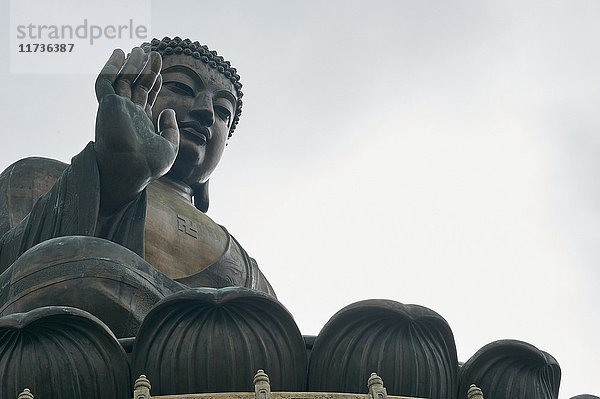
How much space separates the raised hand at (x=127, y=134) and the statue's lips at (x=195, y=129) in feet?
6.88

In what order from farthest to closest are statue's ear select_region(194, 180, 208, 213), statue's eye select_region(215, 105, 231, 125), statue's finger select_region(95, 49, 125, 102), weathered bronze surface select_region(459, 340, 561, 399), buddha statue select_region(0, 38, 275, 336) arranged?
1. statue's ear select_region(194, 180, 208, 213)
2. statue's eye select_region(215, 105, 231, 125)
3. statue's finger select_region(95, 49, 125, 102)
4. buddha statue select_region(0, 38, 275, 336)
5. weathered bronze surface select_region(459, 340, 561, 399)

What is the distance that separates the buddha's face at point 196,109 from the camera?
15.0m

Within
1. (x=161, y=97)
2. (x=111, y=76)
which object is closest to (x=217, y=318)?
(x=111, y=76)

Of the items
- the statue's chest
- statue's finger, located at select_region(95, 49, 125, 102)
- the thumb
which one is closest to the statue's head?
the statue's chest

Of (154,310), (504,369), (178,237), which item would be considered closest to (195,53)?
(178,237)

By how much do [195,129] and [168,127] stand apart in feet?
6.27

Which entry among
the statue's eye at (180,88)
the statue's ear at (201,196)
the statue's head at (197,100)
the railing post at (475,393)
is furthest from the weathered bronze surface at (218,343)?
the statue's ear at (201,196)

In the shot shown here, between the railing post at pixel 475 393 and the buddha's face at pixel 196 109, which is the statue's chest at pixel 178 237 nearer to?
the buddha's face at pixel 196 109

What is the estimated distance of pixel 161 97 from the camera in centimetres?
1507

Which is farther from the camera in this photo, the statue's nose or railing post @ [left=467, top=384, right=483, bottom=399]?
the statue's nose

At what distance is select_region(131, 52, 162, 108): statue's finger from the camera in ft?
41.4

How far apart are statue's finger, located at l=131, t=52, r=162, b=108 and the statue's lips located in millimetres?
2204

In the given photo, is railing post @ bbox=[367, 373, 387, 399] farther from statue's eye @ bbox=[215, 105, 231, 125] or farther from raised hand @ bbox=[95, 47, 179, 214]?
statue's eye @ bbox=[215, 105, 231, 125]

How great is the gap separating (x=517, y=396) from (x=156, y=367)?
2.73 metres
